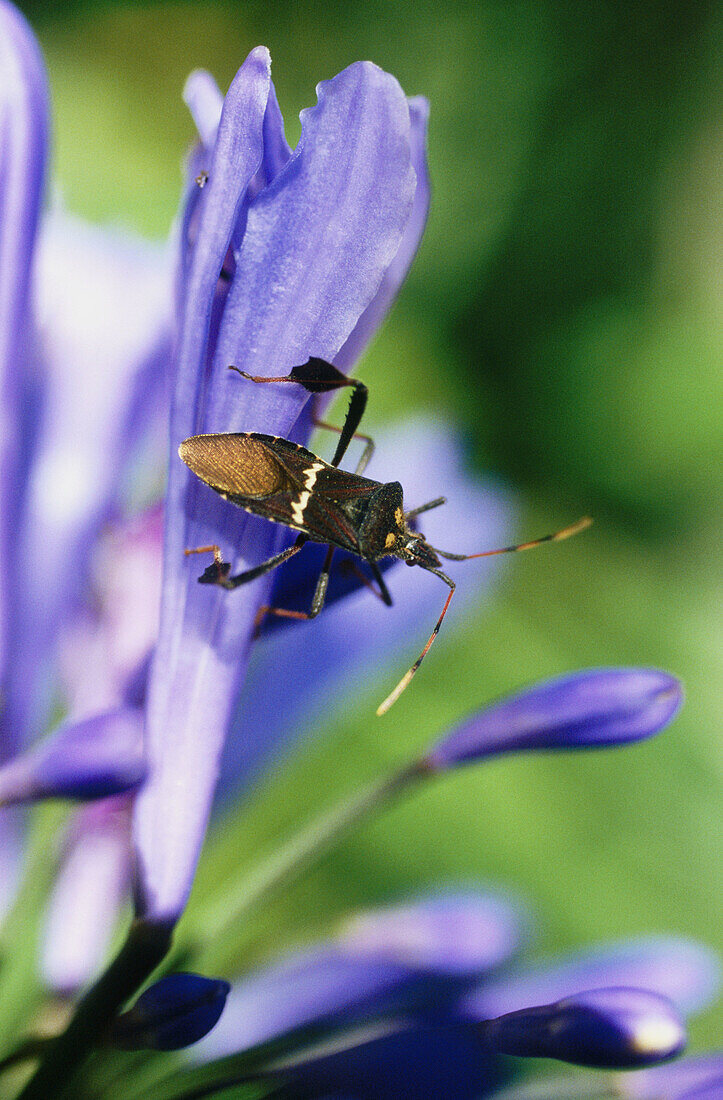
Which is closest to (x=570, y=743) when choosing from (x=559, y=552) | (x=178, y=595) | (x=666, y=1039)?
(x=666, y=1039)

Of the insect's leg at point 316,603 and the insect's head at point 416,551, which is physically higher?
the insect's head at point 416,551

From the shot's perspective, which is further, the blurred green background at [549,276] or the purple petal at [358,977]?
the blurred green background at [549,276]

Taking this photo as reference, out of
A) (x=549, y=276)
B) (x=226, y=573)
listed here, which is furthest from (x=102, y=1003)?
(x=549, y=276)

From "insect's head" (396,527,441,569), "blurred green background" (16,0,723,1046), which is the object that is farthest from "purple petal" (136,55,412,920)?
"blurred green background" (16,0,723,1046)

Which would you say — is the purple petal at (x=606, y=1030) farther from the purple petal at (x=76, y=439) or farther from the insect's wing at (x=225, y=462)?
the purple petal at (x=76, y=439)

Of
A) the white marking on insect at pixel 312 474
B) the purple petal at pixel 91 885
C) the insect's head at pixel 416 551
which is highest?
the white marking on insect at pixel 312 474

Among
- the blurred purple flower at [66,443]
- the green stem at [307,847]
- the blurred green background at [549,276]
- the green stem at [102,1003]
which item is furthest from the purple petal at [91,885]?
the blurred green background at [549,276]
